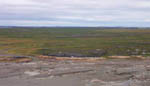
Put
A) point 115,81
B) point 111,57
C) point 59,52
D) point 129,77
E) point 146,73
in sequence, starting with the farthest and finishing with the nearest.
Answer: point 59,52, point 111,57, point 146,73, point 129,77, point 115,81

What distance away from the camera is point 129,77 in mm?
29531

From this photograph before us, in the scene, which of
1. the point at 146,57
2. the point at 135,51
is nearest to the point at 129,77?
the point at 146,57

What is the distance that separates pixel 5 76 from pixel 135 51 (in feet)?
104

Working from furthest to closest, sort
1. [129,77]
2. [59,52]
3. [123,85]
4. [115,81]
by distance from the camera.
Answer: [59,52], [129,77], [115,81], [123,85]

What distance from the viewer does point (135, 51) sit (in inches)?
2058

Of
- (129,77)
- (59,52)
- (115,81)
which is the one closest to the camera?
(115,81)

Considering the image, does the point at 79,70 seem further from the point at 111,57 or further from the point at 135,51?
the point at 135,51

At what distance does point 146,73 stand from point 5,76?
19100 millimetres

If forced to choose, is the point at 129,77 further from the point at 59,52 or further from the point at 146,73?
the point at 59,52

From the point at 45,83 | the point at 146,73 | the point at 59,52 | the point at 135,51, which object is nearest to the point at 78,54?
the point at 59,52

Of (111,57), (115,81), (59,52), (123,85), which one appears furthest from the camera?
(59,52)

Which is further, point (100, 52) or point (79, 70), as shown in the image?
point (100, 52)

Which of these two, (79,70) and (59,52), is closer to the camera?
(79,70)

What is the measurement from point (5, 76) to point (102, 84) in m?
13.0
